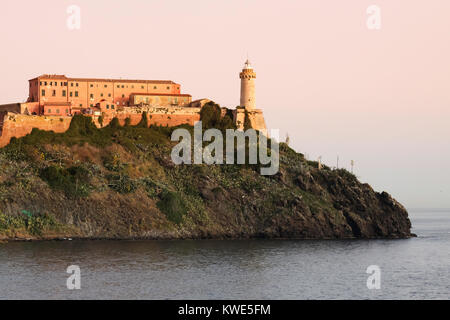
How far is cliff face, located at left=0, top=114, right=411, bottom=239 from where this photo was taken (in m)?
109

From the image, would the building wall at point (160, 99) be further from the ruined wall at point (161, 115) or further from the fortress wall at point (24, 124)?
the fortress wall at point (24, 124)

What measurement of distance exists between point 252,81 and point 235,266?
58.0 meters

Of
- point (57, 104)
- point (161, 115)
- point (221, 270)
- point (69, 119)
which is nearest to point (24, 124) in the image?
point (69, 119)

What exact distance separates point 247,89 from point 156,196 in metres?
34.7

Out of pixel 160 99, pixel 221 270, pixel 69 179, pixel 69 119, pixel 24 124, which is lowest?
pixel 221 270

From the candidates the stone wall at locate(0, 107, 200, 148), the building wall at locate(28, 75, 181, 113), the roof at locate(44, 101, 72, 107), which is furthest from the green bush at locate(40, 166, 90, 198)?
the building wall at locate(28, 75, 181, 113)

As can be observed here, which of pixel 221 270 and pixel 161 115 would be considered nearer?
pixel 221 270

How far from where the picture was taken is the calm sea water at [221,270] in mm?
74375

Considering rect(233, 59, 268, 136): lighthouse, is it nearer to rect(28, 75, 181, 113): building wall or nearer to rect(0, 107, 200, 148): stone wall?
rect(0, 107, 200, 148): stone wall

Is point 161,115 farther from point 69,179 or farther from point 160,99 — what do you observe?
point 69,179

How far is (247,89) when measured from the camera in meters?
142

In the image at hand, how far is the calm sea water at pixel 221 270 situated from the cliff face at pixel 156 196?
13.6 ft
